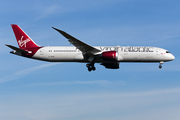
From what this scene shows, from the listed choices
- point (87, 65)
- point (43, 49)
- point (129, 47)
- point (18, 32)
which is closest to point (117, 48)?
point (129, 47)

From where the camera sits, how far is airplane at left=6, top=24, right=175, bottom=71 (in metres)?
45.7

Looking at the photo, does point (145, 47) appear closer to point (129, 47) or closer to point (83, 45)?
point (129, 47)

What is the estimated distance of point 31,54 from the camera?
166 feet

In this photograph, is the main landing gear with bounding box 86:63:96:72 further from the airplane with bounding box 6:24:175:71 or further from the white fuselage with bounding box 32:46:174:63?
the white fuselage with bounding box 32:46:174:63

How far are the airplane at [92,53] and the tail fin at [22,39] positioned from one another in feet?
1.40

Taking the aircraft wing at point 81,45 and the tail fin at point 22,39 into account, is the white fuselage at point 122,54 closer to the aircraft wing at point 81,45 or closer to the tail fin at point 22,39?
the aircraft wing at point 81,45

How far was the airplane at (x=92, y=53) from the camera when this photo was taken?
45.7m

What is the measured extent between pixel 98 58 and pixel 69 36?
7.24 metres

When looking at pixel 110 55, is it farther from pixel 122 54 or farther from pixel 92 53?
pixel 92 53

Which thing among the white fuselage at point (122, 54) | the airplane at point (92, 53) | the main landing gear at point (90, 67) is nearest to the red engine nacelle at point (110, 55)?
the airplane at point (92, 53)

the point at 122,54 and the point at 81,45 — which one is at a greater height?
the point at 81,45

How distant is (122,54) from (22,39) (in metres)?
19.5

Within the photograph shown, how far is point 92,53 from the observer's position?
1843 inches

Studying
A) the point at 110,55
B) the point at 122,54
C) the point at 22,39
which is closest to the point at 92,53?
the point at 110,55
